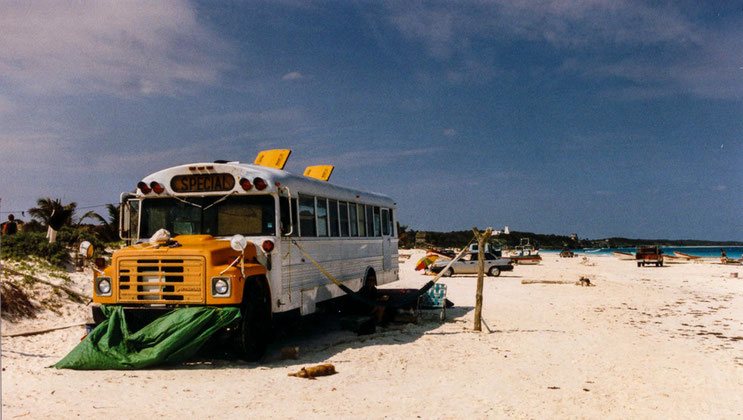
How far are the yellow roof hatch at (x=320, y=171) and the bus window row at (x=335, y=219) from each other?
88 centimetres

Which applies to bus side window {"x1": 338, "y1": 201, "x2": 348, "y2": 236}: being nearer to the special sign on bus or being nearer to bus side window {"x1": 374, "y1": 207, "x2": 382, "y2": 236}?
bus side window {"x1": 374, "y1": 207, "x2": 382, "y2": 236}

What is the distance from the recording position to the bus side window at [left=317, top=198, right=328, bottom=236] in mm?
10968

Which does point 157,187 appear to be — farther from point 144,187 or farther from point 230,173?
point 230,173

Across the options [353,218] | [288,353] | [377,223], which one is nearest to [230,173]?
[288,353]

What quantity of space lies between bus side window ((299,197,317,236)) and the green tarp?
8.14ft

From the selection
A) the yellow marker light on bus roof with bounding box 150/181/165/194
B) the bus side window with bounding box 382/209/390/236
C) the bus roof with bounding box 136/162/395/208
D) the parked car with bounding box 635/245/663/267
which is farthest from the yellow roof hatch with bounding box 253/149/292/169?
the parked car with bounding box 635/245/663/267

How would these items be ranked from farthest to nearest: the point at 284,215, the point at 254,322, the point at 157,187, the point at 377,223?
the point at 377,223, the point at 157,187, the point at 284,215, the point at 254,322

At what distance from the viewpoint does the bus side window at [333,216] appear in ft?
38.0

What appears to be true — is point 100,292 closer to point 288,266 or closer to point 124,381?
point 124,381

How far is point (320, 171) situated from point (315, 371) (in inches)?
239

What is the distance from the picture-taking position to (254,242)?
9086 mm

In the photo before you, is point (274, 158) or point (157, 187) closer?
point (157, 187)

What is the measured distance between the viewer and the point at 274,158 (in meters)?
11.3

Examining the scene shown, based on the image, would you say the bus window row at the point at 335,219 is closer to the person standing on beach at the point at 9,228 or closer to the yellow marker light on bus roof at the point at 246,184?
the yellow marker light on bus roof at the point at 246,184
